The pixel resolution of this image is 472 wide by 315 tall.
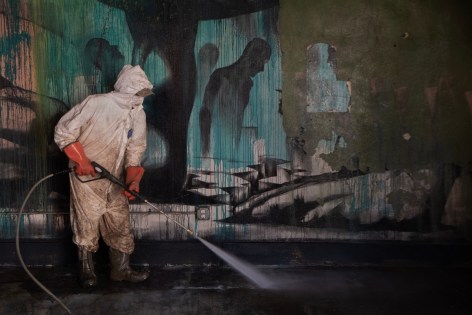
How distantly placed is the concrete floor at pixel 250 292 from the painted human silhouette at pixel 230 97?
132 centimetres

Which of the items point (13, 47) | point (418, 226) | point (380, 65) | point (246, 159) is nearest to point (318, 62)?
point (380, 65)

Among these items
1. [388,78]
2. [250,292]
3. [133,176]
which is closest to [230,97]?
[133,176]

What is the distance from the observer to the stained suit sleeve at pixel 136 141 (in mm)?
4623

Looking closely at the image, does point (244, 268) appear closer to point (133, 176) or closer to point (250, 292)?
point (250, 292)

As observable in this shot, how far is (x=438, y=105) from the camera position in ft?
16.6

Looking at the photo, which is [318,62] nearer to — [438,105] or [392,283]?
[438,105]

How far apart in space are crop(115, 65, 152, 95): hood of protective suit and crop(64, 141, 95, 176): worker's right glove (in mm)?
627

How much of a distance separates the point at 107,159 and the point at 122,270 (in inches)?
42.6

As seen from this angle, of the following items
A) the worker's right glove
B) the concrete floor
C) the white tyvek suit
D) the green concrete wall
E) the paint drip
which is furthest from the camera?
the green concrete wall

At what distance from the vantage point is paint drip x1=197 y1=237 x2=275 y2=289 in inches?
186

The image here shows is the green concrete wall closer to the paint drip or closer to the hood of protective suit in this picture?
the paint drip

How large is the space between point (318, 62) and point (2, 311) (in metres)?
3.65

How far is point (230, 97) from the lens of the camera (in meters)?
5.10

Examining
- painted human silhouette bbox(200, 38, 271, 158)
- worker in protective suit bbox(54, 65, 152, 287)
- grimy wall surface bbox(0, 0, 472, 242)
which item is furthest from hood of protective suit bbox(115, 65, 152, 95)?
painted human silhouette bbox(200, 38, 271, 158)
